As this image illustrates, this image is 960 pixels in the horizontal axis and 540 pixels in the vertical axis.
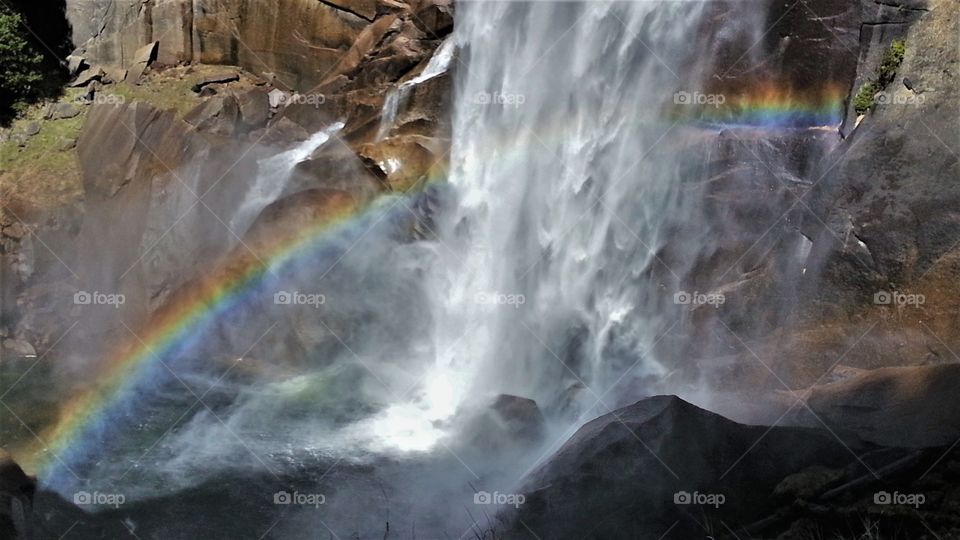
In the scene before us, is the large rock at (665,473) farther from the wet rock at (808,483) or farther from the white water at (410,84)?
the white water at (410,84)

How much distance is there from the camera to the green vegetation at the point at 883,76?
14.3 metres

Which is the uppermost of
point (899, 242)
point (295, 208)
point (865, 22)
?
point (865, 22)

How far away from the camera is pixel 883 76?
14.5m

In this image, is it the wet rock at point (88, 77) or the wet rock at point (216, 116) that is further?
the wet rock at point (88, 77)

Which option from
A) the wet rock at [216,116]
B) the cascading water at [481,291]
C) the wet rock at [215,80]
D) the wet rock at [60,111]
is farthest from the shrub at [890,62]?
the wet rock at [60,111]

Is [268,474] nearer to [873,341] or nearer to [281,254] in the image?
[281,254]

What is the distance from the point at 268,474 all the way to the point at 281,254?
584cm

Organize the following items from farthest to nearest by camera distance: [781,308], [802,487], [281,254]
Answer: [281,254] < [781,308] < [802,487]

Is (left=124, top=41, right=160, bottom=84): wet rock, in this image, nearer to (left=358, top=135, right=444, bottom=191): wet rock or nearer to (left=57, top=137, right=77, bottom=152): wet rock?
(left=57, top=137, right=77, bottom=152): wet rock

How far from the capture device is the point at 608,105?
17.3 meters

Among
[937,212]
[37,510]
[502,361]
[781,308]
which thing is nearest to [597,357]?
[502,361]

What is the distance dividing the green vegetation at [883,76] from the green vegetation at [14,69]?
19386 mm

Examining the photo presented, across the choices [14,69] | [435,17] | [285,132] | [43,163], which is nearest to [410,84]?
[435,17]

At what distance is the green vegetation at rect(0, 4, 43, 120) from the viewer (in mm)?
23125
